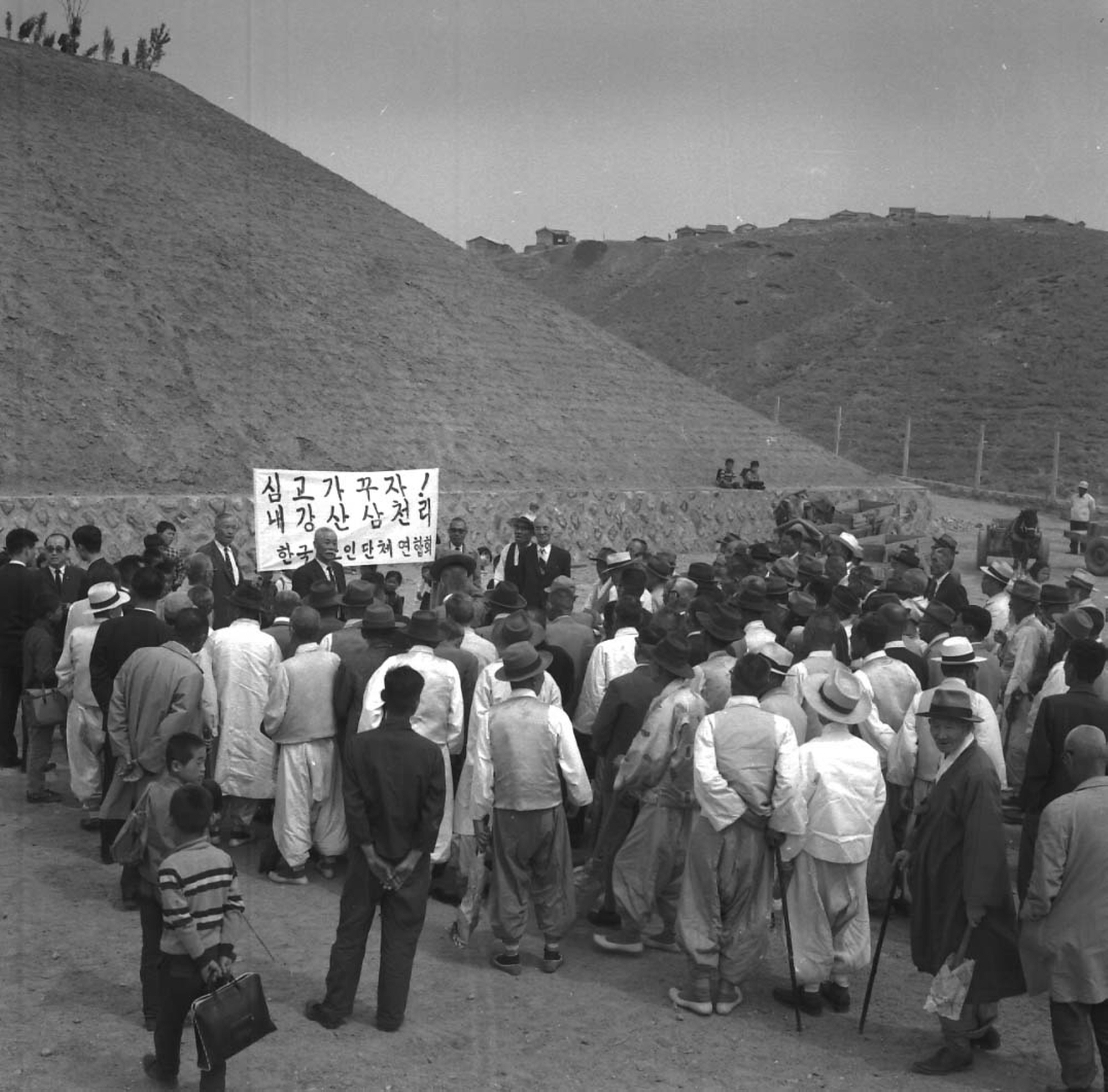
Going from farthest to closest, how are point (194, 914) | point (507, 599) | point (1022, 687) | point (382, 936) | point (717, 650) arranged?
point (507, 599) → point (1022, 687) → point (717, 650) → point (382, 936) → point (194, 914)

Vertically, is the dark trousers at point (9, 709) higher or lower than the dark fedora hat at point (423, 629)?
lower

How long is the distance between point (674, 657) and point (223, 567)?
610 cm

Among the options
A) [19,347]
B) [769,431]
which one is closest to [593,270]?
[769,431]

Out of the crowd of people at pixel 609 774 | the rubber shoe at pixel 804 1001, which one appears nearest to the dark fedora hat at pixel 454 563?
the crowd of people at pixel 609 774

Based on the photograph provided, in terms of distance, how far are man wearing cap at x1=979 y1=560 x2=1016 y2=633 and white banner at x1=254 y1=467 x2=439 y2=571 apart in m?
6.52

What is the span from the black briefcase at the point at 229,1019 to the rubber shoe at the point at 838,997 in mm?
2849

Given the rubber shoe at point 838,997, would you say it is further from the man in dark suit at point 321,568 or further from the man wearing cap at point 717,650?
the man in dark suit at point 321,568

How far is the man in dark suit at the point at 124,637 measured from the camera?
7.84m

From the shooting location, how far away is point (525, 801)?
661cm

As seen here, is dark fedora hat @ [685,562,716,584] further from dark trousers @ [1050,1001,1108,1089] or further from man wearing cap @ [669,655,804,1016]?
dark trousers @ [1050,1001,1108,1089]

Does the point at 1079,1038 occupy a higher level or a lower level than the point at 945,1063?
higher

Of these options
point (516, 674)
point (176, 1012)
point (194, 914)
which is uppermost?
point (516, 674)

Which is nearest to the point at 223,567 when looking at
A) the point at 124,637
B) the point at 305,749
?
the point at 124,637

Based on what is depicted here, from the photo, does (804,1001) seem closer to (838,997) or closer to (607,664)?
(838,997)
